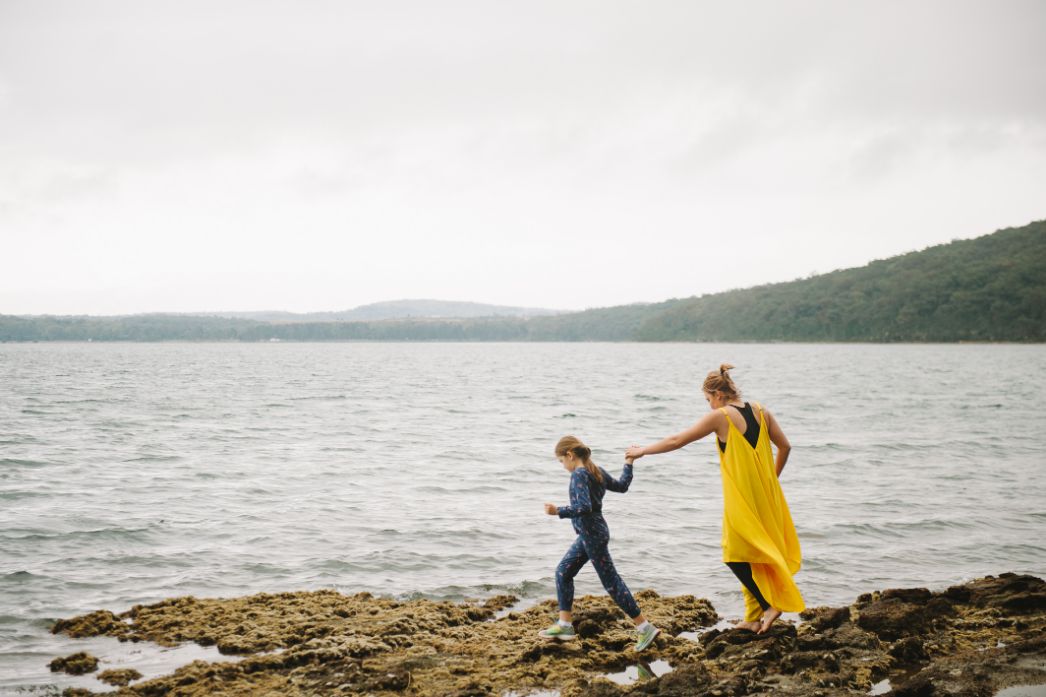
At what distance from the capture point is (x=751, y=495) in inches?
286

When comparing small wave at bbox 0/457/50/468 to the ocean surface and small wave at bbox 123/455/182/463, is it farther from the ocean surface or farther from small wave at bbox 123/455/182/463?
small wave at bbox 123/455/182/463

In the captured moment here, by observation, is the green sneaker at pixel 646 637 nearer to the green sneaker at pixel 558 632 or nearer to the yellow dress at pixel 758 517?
the green sneaker at pixel 558 632

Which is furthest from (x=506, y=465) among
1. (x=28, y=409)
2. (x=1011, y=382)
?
(x=1011, y=382)

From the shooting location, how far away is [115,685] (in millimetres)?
7035

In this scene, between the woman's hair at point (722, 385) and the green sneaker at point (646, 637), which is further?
the green sneaker at point (646, 637)

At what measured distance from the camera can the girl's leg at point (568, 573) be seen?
7746mm

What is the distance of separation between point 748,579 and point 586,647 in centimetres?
162

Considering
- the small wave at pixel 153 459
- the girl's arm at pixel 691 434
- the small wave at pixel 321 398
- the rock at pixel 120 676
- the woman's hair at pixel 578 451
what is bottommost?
the small wave at pixel 321 398

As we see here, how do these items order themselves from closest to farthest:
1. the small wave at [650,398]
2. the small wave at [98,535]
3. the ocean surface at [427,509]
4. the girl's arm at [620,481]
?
the girl's arm at [620,481], the ocean surface at [427,509], the small wave at [98,535], the small wave at [650,398]

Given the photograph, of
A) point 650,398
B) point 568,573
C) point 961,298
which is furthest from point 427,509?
point 961,298

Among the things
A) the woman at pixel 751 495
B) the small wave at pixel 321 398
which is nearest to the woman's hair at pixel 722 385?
the woman at pixel 751 495

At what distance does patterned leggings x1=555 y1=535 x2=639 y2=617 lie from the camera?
753cm

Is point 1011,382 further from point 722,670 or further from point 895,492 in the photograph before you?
point 722,670

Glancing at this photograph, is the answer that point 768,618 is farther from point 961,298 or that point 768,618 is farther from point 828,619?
point 961,298
